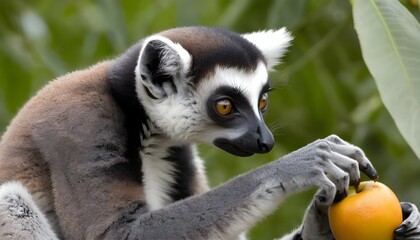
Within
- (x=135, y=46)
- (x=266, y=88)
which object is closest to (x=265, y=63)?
(x=266, y=88)

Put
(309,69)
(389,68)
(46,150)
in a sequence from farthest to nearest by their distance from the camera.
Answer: (309,69), (46,150), (389,68)

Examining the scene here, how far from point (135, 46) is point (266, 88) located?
101 cm

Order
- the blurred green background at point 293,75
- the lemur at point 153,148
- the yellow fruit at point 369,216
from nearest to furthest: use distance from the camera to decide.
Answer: the yellow fruit at point 369,216, the lemur at point 153,148, the blurred green background at point 293,75

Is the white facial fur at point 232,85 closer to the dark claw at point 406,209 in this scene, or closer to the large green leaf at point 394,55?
the dark claw at point 406,209

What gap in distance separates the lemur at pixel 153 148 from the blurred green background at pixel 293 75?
1578 mm

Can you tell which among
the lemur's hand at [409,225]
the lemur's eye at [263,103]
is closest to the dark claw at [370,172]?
the lemur's hand at [409,225]

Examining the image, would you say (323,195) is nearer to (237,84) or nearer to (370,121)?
(237,84)

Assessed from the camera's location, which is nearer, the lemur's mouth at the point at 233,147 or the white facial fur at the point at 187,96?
the lemur's mouth at the point at 233,147

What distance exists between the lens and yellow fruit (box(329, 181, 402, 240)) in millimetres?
4863

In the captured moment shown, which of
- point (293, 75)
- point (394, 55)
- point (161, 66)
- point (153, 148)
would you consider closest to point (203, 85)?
point (161, 66)

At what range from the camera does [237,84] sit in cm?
601

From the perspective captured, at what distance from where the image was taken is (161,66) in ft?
20.5

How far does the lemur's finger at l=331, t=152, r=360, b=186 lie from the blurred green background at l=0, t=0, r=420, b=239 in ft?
8.53

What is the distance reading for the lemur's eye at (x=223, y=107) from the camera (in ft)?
19.8
